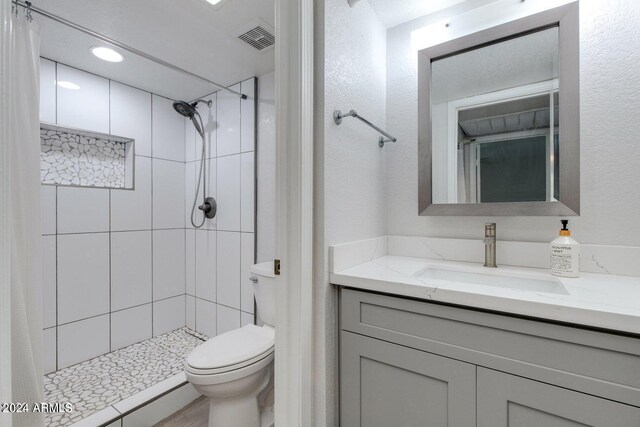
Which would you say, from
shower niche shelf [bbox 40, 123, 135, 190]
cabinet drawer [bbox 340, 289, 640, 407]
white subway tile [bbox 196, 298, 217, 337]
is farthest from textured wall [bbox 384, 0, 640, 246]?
shower niche shelf [bbox 40, 123, 135, 190]

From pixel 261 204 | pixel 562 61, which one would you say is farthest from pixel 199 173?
pixel 562 61

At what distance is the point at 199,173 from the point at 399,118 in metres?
1.77

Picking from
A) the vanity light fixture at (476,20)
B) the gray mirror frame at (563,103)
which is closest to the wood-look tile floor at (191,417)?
the gray mirror frame at (563,103)

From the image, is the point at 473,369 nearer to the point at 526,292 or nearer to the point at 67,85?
the point at 526,292

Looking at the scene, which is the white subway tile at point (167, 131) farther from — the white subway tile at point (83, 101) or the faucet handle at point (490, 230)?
the faucet handle at point (490, 230)

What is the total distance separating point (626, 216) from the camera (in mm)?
1039

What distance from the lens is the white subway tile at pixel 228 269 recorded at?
2.15 meters

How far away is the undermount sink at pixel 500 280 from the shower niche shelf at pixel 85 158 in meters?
2.31

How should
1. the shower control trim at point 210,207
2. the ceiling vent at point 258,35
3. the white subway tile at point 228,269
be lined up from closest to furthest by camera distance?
the ceiling vent at point 258,35 → the white subway tile at point 228,269 → the shower control trim at point 210,207

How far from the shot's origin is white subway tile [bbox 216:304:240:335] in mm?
2160

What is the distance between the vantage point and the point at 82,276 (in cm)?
196

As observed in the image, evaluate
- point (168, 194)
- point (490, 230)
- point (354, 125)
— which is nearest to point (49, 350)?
point (168, 194)

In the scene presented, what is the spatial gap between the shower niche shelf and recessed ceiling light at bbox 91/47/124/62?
544mm

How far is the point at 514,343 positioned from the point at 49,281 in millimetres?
2520
